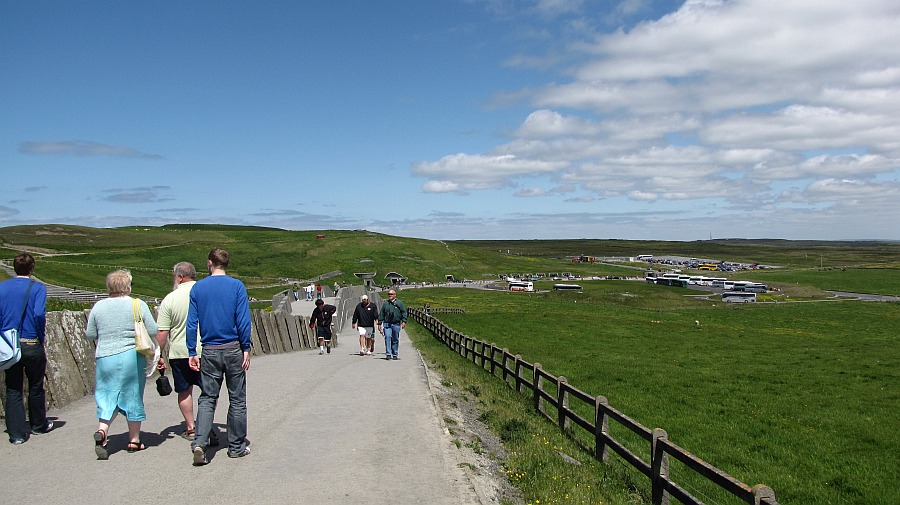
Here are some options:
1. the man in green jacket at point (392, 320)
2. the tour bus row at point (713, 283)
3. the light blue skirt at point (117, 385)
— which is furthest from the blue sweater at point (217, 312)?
the tour bus row at point (713, 283)

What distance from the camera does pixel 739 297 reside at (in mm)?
84750

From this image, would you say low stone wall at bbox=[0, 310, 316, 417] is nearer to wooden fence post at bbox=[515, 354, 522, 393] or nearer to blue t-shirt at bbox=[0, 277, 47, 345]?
blue t-shirt at bbox=[0, 277, 47, 345]

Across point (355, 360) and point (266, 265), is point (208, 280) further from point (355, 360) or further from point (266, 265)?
point (266, 265)

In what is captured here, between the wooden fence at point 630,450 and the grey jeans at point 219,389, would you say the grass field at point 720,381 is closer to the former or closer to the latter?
the wooden fence at point 630,450

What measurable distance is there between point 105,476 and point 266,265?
399 ft

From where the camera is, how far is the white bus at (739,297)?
8206cm

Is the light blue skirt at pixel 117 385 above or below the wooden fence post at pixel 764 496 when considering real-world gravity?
above

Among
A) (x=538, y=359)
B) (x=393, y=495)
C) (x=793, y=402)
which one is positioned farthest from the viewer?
(x=538, y=359)

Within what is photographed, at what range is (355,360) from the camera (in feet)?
68.2

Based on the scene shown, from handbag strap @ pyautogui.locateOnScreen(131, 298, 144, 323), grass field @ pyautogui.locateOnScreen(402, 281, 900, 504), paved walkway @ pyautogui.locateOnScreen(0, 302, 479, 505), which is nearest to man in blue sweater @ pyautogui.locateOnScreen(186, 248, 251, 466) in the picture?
paved walkway @ pyautogui.locateOnScreen(0, 302, 479, 505)

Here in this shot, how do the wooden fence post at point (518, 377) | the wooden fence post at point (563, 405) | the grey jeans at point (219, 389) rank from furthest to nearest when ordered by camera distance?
the wooden fence post at point (518, 377), the wooden fence post at point (563, 405), the grey jeans at point (219, 389)

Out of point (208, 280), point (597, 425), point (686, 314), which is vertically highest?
point (208, 280)

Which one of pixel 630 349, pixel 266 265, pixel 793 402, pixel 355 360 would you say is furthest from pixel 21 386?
pixel 266 265

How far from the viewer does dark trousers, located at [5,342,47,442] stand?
8531 millimetres
